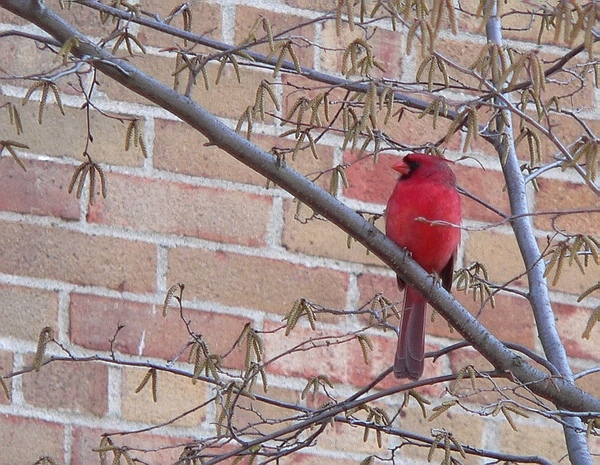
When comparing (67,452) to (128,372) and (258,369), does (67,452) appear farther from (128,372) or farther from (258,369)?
(258,369)

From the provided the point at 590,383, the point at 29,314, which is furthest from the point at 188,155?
the point at 590,383

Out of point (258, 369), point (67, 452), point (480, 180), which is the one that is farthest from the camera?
point (480, 180)

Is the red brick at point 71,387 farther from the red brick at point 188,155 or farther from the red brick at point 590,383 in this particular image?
the red brick at point 590,383

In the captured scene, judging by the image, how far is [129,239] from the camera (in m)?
1.25

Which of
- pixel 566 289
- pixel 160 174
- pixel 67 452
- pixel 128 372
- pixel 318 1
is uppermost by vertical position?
pixel 318 1

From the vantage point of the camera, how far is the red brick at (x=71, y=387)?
4.05 feet

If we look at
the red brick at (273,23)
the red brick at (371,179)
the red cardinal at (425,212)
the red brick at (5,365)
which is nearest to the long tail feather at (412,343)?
the red cardinal at (425,212)

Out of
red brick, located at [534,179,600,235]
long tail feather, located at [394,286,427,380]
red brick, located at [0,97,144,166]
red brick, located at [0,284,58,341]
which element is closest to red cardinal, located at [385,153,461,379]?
long tail feather, located at [394,286,427,380]

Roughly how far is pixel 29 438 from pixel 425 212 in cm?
59

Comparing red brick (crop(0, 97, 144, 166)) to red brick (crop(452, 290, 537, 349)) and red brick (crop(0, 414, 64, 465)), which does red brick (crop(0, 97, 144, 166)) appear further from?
red brick (crop(452, 290, 537, 349))

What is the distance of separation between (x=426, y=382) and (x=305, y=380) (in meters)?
0.40

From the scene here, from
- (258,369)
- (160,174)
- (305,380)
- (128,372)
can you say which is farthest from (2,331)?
(258,369)

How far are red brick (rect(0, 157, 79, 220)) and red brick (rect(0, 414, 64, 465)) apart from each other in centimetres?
26

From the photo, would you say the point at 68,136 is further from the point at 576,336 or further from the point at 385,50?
the point at 576,336
